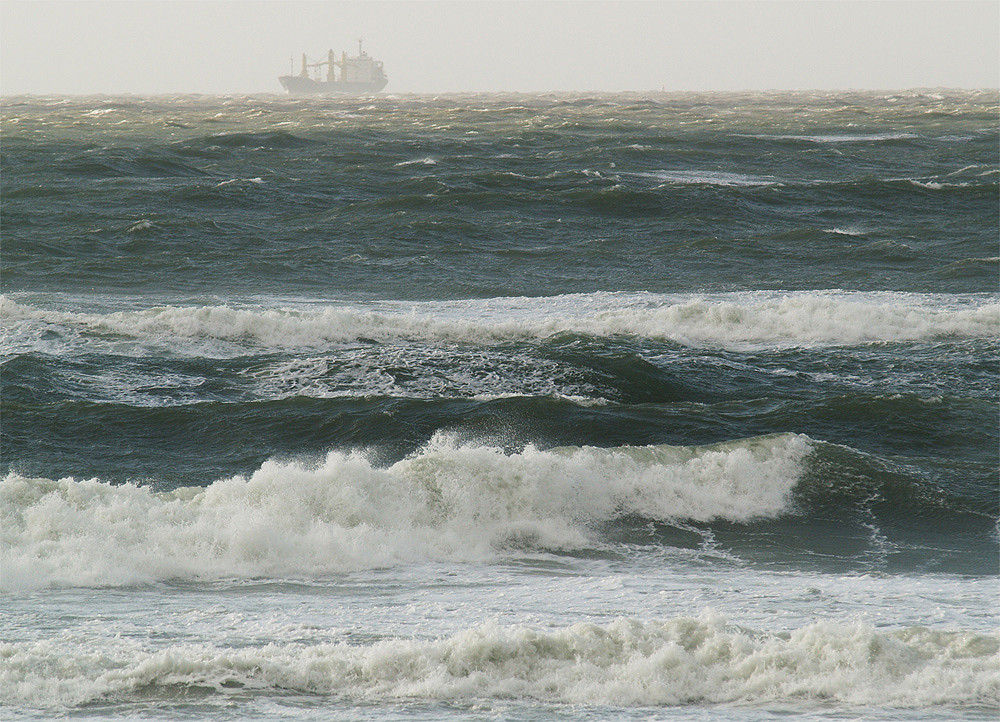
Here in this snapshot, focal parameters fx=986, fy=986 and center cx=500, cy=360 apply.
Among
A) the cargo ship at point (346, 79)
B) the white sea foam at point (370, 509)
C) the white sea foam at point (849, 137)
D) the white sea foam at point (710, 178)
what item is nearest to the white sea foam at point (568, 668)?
the white sea foam at point (370, 509)

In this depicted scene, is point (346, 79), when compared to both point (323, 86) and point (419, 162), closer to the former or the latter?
point (323, 86)

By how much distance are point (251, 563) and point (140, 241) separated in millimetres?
16432

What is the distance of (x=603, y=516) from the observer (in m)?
8.23

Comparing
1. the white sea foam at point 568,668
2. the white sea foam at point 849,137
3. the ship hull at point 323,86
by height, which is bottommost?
the white sea foam at point 568,668

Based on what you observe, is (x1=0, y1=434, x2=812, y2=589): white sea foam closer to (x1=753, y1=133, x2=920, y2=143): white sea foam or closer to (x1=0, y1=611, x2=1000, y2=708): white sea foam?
(x1=0, y1=611, x2=1000, y2=708): white sea foam

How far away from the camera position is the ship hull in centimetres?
16175

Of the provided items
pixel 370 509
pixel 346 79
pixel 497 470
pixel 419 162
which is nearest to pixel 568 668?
pixel 370 509

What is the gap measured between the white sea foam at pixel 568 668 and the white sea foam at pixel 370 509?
1.60 metres

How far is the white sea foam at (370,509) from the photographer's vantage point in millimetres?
6922

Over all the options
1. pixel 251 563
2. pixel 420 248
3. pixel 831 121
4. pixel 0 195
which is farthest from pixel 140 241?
pixel 831 121

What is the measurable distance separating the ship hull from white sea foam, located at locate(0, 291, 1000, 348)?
15304cm

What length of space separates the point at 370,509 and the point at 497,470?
1179 mm

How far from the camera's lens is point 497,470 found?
8.38m

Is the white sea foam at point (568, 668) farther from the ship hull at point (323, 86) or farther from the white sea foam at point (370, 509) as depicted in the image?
the ship hull at point (323, 86)
